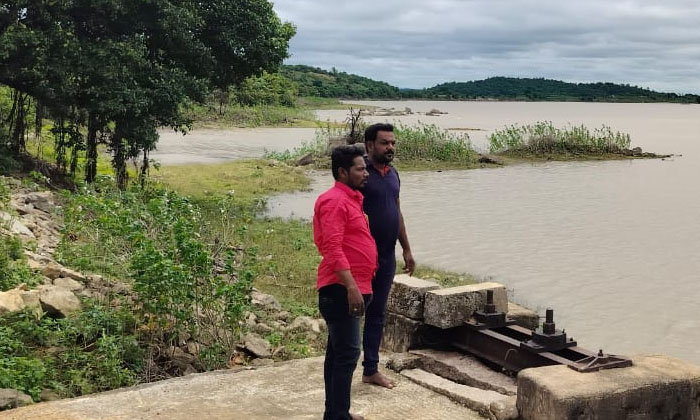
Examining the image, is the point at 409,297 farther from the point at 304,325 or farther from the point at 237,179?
the point at 237,179

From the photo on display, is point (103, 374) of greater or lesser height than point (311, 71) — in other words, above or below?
below

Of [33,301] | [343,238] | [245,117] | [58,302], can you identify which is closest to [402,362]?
[343,238]

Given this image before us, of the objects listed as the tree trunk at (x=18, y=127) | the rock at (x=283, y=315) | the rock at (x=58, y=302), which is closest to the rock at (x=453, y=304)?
the rock at (x=283, y=315)

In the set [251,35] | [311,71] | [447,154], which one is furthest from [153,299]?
[311,71]

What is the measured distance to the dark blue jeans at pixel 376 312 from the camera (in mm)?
5082

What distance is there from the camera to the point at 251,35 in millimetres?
16266

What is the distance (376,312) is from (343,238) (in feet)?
3.85

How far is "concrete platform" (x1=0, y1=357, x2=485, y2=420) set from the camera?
15.3ft

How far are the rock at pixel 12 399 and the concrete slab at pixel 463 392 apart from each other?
267cm

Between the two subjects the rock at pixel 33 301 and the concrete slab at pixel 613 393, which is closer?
the concrete slab at pixel 613 393

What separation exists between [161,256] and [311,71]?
137850 mm

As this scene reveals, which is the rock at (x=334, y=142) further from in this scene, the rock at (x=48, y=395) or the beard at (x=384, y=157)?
the beard at (x=384, y=157)

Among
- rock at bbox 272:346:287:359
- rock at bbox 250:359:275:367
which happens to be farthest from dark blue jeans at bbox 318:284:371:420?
rock at bbox 272:346:287:359

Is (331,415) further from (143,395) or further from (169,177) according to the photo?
(169,177)
